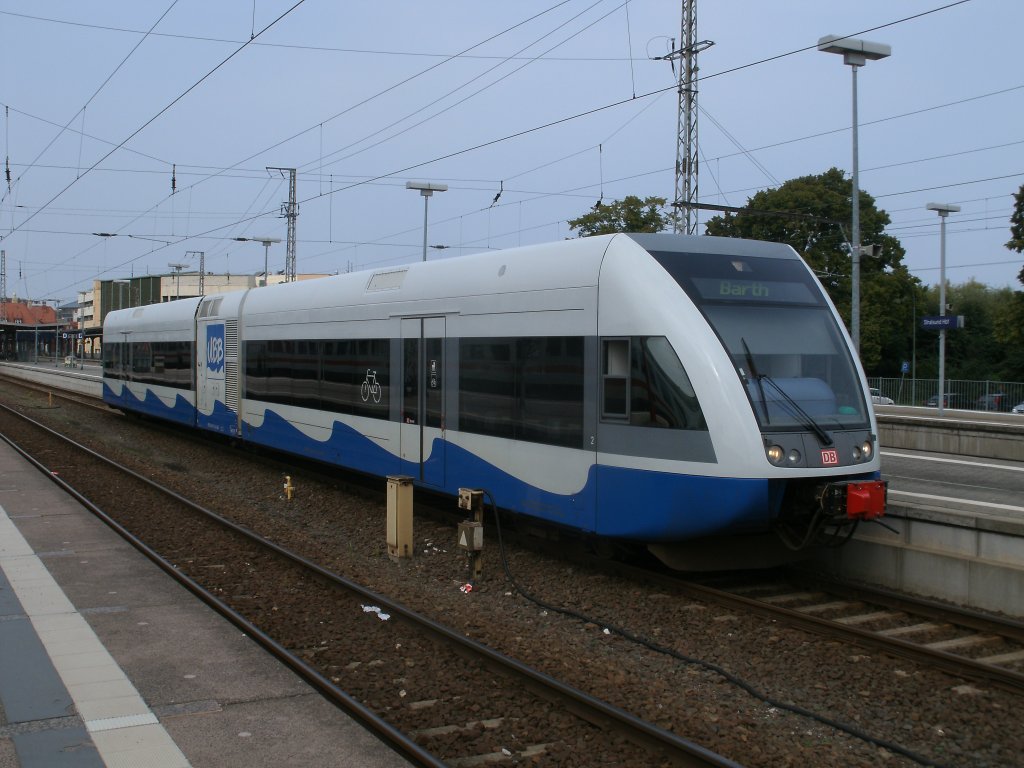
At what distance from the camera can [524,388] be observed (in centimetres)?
981

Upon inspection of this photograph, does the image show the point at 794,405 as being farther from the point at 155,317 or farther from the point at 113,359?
the point at 113,359

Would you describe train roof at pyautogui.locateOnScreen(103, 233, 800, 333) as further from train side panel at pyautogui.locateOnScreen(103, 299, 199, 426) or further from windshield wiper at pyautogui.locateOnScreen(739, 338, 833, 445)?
train side panel at pyautogui.locateOnScreen(103, 299, 199, 426)

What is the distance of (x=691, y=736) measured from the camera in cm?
548

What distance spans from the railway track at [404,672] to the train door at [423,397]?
2.10 m

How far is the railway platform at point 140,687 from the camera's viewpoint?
4.95 meters

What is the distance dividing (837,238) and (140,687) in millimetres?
47578

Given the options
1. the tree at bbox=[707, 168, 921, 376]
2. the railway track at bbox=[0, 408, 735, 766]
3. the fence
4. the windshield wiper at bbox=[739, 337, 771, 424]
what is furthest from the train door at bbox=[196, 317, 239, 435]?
the tree at bbox=[707, 168, 921, 376]

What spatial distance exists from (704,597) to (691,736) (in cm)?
316

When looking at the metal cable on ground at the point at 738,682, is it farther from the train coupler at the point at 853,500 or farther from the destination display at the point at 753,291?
the destination display at the point at 753,291

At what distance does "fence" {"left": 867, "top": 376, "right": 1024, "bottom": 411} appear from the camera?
36.5 metres

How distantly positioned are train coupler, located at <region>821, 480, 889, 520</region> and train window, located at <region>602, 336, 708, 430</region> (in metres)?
1.18

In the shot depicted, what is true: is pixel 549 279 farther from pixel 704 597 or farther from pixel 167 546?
pixel 167 546

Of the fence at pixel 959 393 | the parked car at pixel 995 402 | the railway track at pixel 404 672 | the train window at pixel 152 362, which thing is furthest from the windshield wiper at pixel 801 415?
the parked car at pixel 995 402

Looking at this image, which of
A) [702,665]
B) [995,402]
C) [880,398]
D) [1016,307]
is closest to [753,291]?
[702,665]
